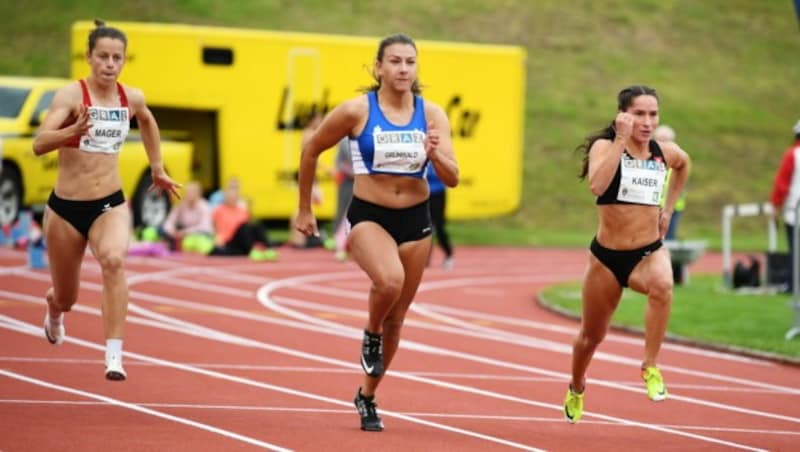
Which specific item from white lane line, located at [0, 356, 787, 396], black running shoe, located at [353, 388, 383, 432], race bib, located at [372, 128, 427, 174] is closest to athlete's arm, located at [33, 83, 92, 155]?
race bib, located at [372, 128, 427, 174]

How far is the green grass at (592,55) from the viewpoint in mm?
38906

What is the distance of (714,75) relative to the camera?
4628 centimetres

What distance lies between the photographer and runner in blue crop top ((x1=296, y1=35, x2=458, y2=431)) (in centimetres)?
984

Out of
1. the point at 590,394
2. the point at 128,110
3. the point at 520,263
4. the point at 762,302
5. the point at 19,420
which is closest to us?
the point at 19,420

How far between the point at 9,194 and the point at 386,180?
48.7 feet

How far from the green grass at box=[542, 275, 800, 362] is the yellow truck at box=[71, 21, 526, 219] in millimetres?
6619

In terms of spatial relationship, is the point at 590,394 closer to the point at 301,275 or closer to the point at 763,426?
the point at 763,426

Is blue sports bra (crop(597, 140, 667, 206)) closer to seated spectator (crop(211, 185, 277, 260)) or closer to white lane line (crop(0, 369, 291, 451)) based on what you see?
white lane line (crop(0, 369, 291, 451))

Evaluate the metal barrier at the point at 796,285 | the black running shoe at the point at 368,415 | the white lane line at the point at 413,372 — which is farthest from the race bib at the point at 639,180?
the metal barrier at the point at 796,285

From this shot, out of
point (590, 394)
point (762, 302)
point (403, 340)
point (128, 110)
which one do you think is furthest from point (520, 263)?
point (128, 110)

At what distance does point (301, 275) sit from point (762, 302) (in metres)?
5.54

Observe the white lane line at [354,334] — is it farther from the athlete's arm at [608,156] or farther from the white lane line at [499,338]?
the athlete's arm at [608,156]

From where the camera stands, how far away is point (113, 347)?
10508 millimetres

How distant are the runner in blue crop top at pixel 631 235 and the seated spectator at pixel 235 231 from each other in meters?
13.6
